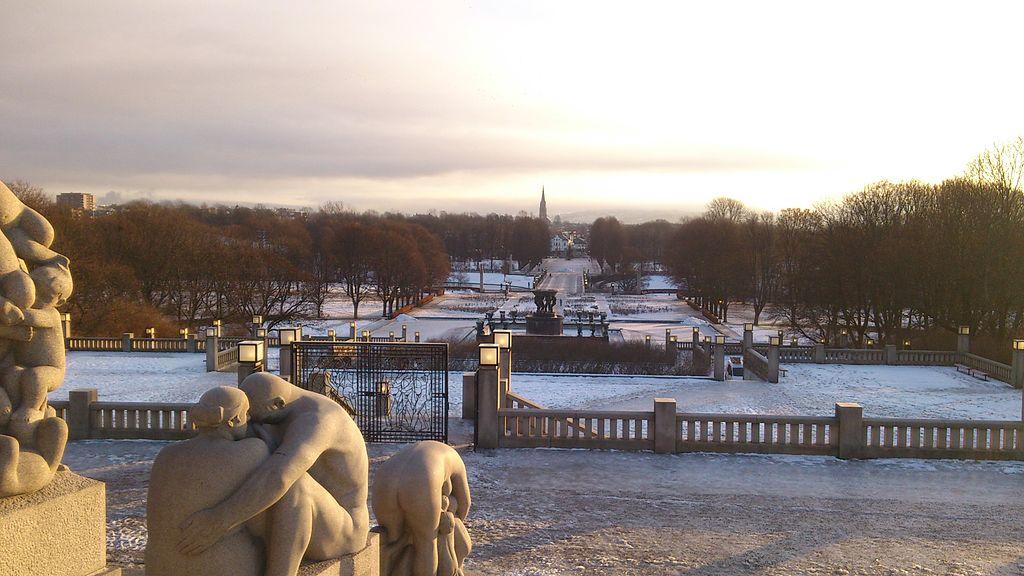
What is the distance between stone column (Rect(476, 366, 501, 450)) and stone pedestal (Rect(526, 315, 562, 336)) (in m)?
28.9

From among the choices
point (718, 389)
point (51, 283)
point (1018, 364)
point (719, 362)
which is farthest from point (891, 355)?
point (51, 283)

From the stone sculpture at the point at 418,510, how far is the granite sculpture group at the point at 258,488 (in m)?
0.47

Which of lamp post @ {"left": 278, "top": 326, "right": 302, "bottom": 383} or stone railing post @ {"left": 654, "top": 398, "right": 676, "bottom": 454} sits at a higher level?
lamp post @ {"left": 278, "top": 326, "right": 302, "bottom": 383}

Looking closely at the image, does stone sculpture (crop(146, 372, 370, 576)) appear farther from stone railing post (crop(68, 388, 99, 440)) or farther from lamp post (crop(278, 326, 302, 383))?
stone railing post (crop(68, 388, 99, 440))

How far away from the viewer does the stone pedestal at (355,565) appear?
486cm

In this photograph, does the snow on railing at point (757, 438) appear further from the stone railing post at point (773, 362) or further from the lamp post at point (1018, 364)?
the lamp post at point (1018, 364)

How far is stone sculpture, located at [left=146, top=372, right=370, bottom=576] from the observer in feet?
14.0

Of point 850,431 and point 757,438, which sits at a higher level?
point 850,431

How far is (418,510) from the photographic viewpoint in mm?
5785

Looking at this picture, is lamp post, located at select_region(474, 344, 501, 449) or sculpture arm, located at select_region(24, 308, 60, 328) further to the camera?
lamp post, located at select_region(474, 344, 501, 449)

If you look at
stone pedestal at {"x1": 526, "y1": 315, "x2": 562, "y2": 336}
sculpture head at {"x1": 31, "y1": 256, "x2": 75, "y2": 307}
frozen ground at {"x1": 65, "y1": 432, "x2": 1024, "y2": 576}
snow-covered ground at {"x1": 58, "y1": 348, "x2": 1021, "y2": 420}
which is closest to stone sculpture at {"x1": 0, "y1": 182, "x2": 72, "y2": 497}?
sculpture head at {"x1": 31, "y1": 256, "x2": 75, "y2": 307}

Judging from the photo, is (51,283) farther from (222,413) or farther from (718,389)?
(718,389)

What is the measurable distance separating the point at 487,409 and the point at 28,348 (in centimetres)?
1077

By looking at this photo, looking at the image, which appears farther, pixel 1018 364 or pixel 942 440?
pixel 1018 364
